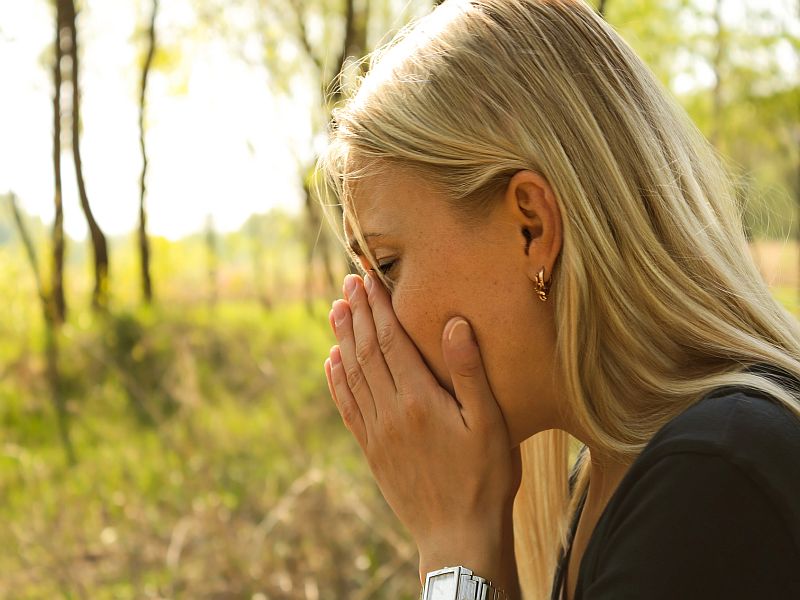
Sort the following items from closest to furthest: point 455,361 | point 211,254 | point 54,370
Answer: point 455,361, point 54,370, point 211,254

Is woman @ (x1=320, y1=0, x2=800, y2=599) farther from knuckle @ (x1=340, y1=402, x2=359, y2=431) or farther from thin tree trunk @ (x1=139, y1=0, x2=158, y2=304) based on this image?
thin tree trunk @ (x1=139, y1=0, x2=158, y2=304)

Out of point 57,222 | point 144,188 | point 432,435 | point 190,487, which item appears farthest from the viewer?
point 144,188

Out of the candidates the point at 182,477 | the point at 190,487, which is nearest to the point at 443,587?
the point at 190,487

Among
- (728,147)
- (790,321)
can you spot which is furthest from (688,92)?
(790,321)

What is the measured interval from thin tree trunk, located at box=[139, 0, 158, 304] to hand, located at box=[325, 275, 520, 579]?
8.35 meters

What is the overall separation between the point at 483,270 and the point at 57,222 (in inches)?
316

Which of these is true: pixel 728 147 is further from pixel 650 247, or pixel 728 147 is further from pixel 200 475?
pixel 650 247

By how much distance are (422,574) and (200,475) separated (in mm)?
3267

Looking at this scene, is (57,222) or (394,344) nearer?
(394,344)

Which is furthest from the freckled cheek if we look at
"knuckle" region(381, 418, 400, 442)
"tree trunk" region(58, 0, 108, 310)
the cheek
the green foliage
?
"tree trunk" region(58, 0, 108, 310)

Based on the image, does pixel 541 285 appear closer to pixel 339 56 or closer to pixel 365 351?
pixel 365 351

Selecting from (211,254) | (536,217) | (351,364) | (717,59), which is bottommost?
(351,364)

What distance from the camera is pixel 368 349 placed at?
184 cm

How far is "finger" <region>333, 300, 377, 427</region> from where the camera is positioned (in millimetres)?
1870
